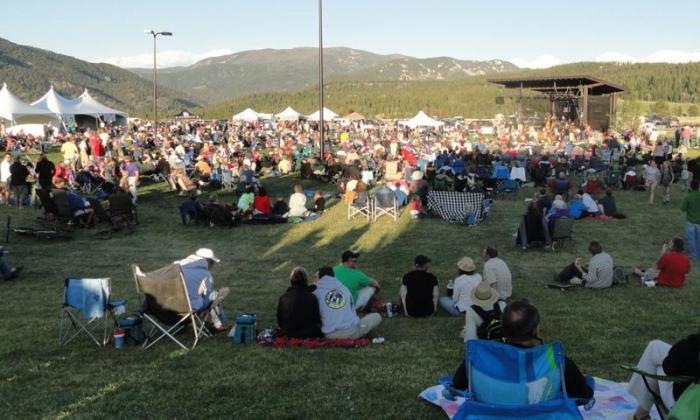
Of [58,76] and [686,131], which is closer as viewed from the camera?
[686,131]

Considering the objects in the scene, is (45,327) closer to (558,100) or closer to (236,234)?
(236,234)

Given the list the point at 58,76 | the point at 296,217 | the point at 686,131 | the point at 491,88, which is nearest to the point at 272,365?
Result: the point at 296,217

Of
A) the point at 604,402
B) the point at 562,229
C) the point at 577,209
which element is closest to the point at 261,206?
the point at 562,229

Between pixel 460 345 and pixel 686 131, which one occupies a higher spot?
pixel 686 131

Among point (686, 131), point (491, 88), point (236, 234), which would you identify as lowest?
point (236, 234)

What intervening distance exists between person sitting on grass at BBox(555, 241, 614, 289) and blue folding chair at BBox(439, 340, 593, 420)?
18.1 ft

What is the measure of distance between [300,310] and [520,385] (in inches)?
122

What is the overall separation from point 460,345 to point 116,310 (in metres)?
3.63

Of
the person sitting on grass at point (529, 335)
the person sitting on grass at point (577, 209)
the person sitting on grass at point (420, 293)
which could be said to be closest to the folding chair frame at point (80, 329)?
the person sitting on grass at point (420, 293)

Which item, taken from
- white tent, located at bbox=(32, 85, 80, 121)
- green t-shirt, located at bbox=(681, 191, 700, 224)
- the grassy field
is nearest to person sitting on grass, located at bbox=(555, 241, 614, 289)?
the grassy field

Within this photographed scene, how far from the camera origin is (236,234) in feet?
45.1

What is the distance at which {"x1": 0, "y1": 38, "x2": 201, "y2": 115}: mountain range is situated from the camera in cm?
15562

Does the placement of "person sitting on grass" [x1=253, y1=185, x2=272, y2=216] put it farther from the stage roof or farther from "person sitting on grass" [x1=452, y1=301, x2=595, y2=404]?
the stage roof

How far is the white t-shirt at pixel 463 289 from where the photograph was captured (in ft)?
24.0
